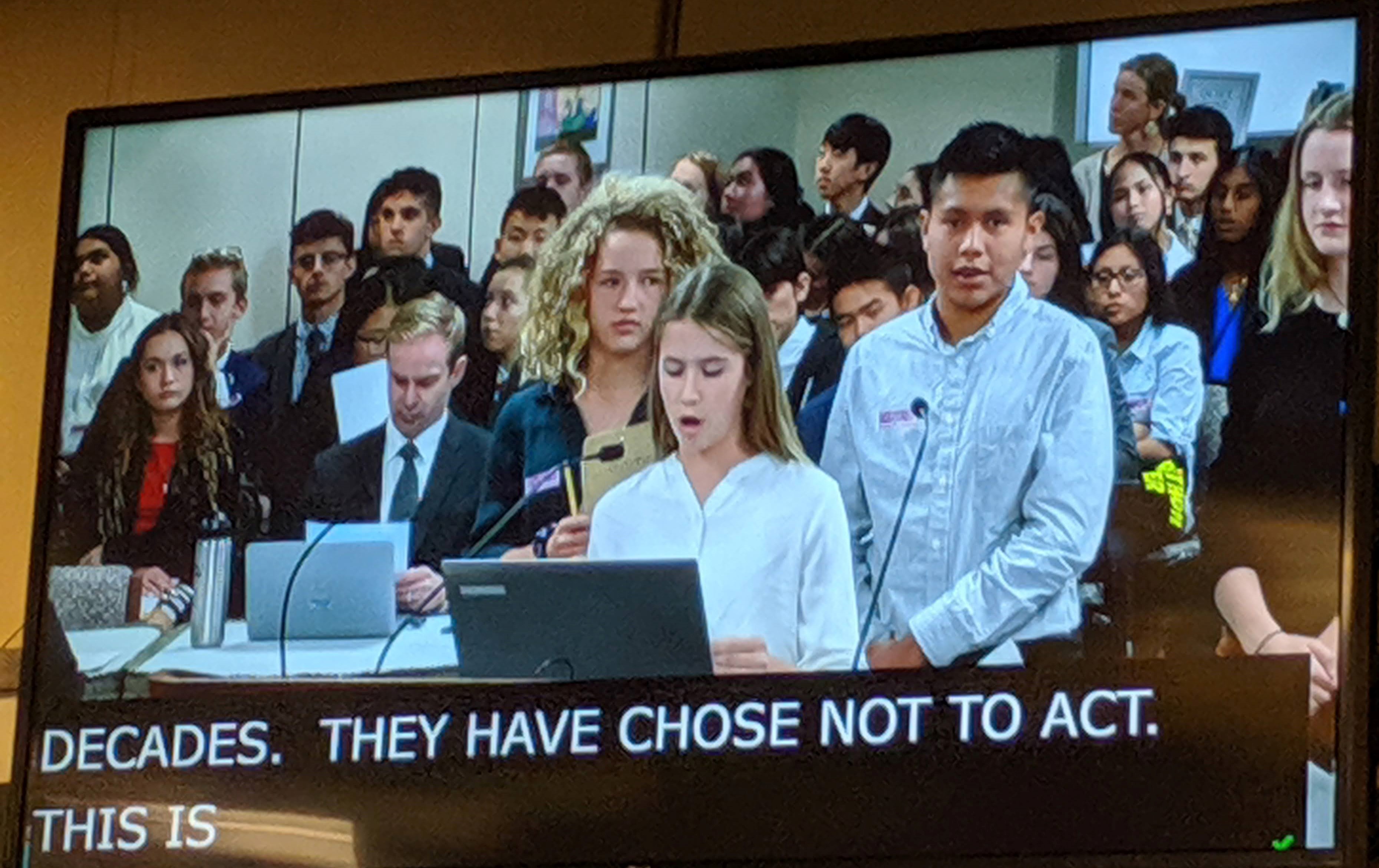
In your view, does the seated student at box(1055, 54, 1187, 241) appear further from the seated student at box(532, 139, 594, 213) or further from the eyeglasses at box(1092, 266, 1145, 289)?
the seated student at box(532, 139, 594, 213)

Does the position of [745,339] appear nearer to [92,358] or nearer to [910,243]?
[910,243]

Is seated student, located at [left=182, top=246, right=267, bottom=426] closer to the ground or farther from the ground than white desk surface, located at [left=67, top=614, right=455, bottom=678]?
farther from the ground

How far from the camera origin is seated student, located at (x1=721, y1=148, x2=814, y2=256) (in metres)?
5.36

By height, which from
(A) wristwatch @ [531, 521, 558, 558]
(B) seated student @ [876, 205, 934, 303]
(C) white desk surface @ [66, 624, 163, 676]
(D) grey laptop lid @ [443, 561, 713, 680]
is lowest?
(C) white desk surface @ [66, 624, 163, 676]

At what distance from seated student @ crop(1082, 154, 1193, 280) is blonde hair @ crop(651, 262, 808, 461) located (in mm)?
563

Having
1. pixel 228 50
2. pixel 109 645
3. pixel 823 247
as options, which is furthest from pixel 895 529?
pixel 228 50

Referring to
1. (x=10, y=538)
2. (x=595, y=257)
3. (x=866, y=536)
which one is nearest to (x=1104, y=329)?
(x=866, y=536)

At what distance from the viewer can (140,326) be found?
5711 mm

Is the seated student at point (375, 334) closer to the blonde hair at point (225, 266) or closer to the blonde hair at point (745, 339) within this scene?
the blonde hair at point (225, 266)

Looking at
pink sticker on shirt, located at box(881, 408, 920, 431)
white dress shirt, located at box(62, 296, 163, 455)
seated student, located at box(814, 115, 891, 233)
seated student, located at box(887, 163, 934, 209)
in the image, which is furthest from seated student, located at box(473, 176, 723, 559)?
white dress shirt, located at box(62, 296, 163, 455)

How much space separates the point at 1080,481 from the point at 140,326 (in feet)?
5.85

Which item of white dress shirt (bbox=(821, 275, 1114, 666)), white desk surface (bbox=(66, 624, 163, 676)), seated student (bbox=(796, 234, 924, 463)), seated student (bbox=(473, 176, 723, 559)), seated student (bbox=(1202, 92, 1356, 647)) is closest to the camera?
seated student (bbox=(1202, 92, 1356, 647))

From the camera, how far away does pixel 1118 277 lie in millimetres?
5125

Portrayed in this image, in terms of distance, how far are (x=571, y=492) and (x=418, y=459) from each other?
0.31 metres
